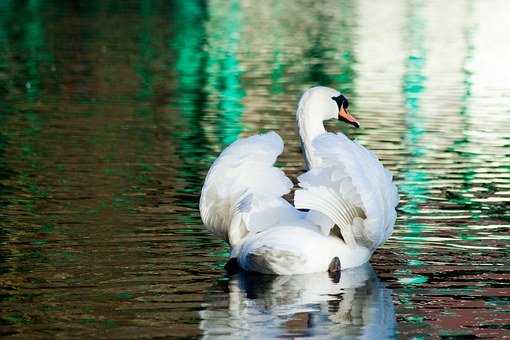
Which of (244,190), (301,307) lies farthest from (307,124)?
(301,307)

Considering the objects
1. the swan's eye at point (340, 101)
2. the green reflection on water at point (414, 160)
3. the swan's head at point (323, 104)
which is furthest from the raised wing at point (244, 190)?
the swan's eye at point (340, 101)

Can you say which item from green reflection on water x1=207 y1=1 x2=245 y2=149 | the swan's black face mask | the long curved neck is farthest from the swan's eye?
green reflection on water x1=207 y1=1 x2=245 y2=149

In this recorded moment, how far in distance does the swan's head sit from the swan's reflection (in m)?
1.61

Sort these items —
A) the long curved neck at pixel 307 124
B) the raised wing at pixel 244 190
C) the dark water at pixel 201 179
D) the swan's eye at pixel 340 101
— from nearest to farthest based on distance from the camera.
Result: the dark water at pixel 201 179, the raised wing at pixel 244 190, the long curved neck at pixel 307 124, the swan's eye at pixel 340 101

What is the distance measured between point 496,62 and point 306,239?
30.0 metres

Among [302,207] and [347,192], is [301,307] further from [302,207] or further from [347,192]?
[347,192]

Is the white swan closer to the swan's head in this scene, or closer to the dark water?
the dark water

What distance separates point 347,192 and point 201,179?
19.8 feet

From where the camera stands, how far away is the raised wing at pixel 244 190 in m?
12.2

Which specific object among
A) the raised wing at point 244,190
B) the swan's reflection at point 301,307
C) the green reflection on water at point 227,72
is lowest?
the green reflection on water at point 227,72

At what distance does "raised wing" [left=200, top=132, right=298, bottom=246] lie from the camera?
12219 millimetres

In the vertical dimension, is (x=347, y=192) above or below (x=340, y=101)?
below

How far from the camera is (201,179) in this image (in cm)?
1786

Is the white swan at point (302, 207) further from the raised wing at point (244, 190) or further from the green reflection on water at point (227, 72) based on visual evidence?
the green reflection on water at point (227, 72)
